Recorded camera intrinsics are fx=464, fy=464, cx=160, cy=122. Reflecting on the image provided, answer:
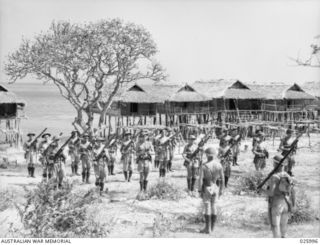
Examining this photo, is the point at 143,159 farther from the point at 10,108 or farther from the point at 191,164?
the point at 10,108

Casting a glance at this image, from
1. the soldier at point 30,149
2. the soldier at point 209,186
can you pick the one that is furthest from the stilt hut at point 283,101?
the soldier at point 209,186

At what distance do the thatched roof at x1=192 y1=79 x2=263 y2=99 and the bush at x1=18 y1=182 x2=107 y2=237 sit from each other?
24817 mm

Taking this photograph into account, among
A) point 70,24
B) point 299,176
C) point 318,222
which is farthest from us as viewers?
point 70,24

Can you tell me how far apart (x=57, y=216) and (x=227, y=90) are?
2622 cm

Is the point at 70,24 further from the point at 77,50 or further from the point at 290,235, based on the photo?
the point at 290,235

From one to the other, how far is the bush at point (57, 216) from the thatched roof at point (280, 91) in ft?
90.9

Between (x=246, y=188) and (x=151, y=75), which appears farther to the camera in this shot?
(x=151, y=75)

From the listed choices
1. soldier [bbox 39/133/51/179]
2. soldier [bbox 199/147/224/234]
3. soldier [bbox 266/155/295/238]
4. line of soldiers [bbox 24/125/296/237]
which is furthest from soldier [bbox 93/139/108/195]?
soldier [bbox 266/155/295/238]

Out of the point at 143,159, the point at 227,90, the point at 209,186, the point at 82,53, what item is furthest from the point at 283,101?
the point at 209,186

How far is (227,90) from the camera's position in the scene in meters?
34.2

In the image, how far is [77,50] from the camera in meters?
25.7

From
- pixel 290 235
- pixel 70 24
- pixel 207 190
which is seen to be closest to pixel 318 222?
pixel 290 235

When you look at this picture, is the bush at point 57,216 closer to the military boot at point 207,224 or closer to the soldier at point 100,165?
the military boot at point 207,224

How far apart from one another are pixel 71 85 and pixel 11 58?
3.84 metres
